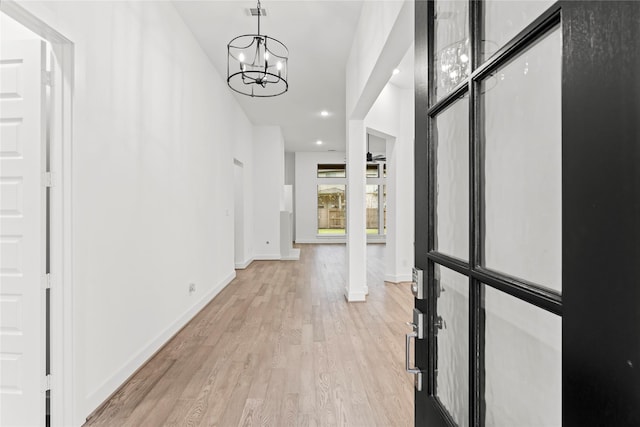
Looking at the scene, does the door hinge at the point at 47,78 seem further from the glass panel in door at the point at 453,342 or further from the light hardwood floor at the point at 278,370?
the glass panel in door at the point at 453,342

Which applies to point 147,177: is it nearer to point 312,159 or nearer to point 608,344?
point 608,344

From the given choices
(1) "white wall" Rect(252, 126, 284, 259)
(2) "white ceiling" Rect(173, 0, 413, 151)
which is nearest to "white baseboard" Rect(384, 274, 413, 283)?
(2) "white ceiling" Rect(173, 0, 413, 151)

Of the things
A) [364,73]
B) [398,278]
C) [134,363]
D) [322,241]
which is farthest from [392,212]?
[322,241]

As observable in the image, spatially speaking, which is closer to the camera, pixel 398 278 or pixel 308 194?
pixel 398 278

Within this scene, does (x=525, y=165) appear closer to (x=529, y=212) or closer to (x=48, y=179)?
(x=529, y=212)

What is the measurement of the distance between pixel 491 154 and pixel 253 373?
7.86ft

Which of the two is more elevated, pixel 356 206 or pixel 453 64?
pixel 453 64

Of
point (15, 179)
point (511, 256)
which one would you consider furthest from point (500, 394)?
point (15, 179)

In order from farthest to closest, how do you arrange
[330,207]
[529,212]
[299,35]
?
[330,207] → [299,35] → [529,212]

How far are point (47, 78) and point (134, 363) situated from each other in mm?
1946

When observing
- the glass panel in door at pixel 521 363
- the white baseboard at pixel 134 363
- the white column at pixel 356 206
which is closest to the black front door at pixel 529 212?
the glass panel in door at pixel 521 363

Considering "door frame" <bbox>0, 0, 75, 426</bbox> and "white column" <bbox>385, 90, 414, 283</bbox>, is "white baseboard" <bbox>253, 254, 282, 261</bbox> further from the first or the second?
"door frame" <bbox>0, 0, 75, 426</bbox>

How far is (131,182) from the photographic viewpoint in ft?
8.52

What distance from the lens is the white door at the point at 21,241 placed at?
1850 millimetres
